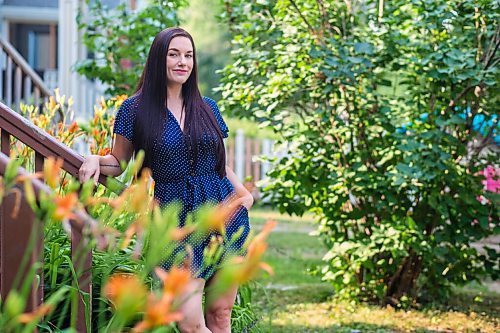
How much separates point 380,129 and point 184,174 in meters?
2.99

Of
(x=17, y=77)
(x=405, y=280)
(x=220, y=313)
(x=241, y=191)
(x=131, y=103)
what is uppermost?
(x=131, y=103)

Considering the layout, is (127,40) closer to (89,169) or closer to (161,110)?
(161,110)

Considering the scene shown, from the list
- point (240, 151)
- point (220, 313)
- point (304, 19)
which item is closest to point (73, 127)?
point (220, 313)

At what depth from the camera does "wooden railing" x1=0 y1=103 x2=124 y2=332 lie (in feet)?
7.67

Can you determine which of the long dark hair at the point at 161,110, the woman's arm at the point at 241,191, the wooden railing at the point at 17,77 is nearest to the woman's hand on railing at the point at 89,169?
the long dark hair at the point at 161,110

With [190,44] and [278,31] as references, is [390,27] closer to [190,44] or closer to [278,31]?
[278,31]

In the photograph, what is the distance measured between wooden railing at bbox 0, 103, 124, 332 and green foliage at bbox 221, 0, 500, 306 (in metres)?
2.63

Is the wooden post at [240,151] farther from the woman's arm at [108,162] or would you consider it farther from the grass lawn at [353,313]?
the woman's arm at [108,162]

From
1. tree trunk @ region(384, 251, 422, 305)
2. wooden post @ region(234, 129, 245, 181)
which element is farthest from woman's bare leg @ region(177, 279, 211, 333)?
wooden post @ region(234, 129, 245, 181)

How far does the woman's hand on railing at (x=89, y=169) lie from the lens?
3006 mm

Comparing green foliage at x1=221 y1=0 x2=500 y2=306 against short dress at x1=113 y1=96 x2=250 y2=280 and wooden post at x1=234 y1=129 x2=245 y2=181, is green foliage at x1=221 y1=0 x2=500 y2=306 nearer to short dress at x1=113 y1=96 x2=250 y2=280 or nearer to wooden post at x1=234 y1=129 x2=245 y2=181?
short dress at x1=113 y1=96 x2=250 y2=280

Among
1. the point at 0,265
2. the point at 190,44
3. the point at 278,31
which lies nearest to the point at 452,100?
the point at 278,31

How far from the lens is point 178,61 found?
10.8ft

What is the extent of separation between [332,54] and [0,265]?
133 inches
